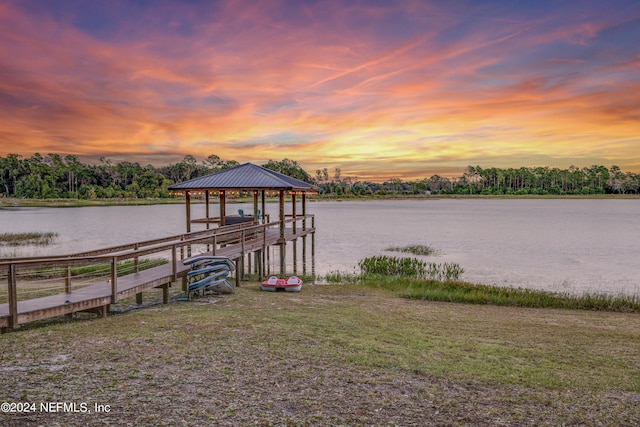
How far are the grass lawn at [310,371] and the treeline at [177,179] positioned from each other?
78303mm

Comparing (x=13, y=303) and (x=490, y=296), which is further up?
(x=13, y=303)

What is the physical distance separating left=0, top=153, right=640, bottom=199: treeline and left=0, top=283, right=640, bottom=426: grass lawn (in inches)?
3083

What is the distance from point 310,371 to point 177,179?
→ 159791 millimetres

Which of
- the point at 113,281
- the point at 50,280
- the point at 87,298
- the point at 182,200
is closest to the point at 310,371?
the point at 113,281

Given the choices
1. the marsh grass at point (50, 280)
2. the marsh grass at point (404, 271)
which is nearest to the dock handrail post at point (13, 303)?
the marsh grass at point (50, 280)

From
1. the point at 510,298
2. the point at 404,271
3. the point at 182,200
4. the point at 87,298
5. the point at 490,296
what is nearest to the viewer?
the point at 87,298

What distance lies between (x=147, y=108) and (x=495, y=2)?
82.5ft

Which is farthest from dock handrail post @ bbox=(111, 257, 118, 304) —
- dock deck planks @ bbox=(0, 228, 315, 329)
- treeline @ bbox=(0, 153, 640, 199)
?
treeline @ bbox=(0, 153, 640, 199)

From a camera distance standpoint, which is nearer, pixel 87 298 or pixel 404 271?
pixel 87 298

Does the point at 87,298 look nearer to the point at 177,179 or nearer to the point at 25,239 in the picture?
the point at 25,239

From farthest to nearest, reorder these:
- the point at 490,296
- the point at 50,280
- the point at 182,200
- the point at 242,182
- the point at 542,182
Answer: the point at 542,182 < the point at 182,200 < the point at 242,182 < the point at 490,296 < the point at 50,280

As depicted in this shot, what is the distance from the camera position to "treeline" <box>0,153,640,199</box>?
400 ft

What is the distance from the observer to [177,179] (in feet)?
507

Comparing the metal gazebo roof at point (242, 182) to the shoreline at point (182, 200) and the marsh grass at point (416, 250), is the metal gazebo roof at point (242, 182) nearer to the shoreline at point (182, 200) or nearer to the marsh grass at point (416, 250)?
the marsh grass at point (416, 250)
